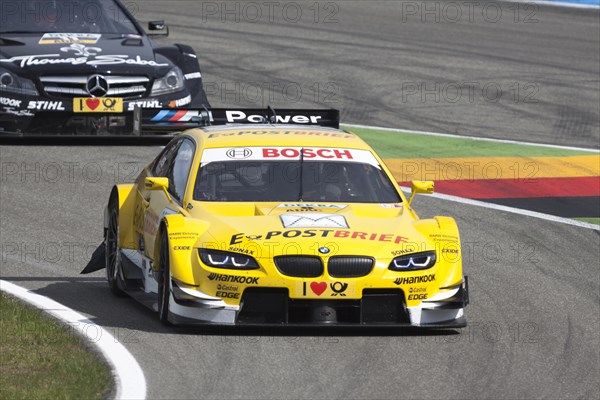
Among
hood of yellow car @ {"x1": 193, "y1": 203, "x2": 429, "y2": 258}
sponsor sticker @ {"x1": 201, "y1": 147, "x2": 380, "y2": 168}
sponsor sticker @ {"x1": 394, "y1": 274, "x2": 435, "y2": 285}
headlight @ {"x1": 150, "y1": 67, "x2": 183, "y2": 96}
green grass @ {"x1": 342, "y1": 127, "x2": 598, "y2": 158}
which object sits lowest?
green grass @ {"x1": 342, "y1": 127, "x2": 598, "y2": 158}

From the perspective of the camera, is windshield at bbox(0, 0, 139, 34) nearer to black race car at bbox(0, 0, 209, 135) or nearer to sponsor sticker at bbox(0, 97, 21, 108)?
black race car at bbox(0, 0, 209, 135)

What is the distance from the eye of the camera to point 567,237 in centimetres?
1340

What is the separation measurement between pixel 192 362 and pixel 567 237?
550 centimetres

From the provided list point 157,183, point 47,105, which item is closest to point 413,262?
point 157,183

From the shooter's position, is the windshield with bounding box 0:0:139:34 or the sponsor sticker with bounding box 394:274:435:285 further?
the windshield with bounding box 0:0:139:34

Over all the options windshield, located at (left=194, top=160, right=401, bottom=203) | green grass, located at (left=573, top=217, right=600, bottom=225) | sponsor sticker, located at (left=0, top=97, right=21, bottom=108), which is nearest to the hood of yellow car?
windshield, located at (left=194, top=160, right=401, bottom=203)

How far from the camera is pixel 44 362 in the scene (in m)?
8.60

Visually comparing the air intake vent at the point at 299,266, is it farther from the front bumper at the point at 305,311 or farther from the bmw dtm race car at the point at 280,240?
the front bumper at the point at 305,311

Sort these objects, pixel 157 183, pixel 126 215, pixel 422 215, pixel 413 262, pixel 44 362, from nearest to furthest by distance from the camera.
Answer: pixel 44 362
pixel 413 262
pixel 157 183
pixel 126 215
pixel 422 215

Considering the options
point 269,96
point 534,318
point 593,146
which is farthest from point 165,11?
point 534,318

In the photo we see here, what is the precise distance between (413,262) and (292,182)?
4.31 feet

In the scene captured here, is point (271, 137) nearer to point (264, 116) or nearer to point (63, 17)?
point (264, 116)

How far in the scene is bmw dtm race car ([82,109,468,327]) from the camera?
938cm

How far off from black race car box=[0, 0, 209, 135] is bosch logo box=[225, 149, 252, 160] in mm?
5566
